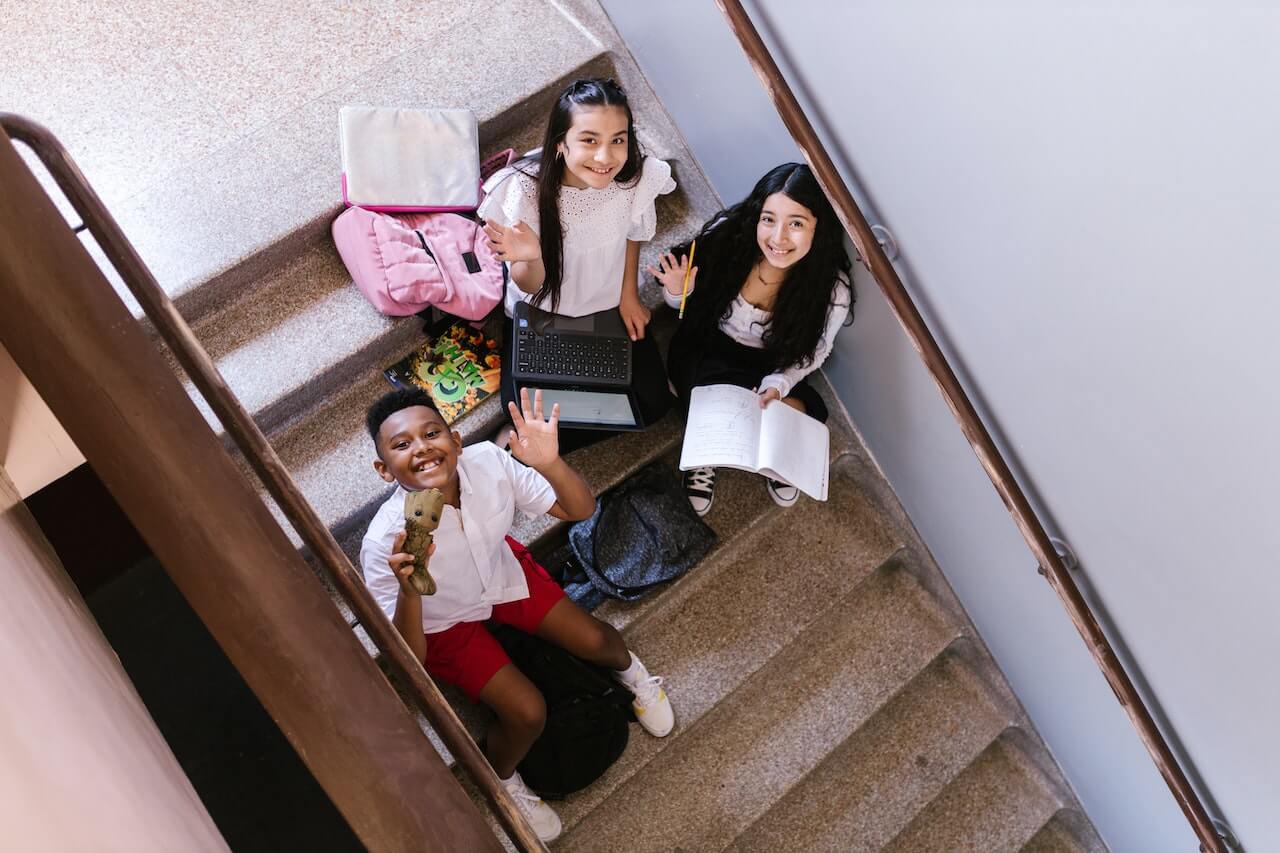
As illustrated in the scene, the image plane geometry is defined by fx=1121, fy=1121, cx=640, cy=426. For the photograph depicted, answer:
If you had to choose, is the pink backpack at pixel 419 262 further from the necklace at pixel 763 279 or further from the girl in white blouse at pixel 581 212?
the necklace at pixel 763 279

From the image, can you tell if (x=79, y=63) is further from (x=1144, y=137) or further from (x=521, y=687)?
(x=1144, y=137)

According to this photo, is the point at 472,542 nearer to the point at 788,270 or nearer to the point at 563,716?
the point at 563,716

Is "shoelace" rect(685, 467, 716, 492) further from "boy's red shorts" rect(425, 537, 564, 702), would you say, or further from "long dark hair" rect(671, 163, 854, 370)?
"boy's red shorts" rect(425, 537, 564, 702)

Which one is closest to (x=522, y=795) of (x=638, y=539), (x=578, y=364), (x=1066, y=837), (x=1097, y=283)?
(x=638, y=539)

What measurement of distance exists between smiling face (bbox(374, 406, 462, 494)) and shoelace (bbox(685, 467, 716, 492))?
39.8 inches

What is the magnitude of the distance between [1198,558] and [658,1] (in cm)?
217

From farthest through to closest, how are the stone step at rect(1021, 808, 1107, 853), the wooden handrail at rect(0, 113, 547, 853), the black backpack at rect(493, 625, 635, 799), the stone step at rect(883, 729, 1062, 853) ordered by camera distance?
the stone step at rect(1021, 808, 1107, 853) < the stone step at rect(883, 729, 1062, 853) < the black backpack at rect(493, 625, 635, 799) < the wooden handrail at rect(0, 113, 547, 853)

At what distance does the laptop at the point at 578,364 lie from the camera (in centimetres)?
311

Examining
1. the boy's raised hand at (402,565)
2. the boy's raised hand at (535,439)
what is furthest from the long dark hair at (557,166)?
the boy's raised hand at (402,565)

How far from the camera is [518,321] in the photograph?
3.12 m

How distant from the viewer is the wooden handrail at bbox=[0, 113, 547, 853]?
6.87 feet

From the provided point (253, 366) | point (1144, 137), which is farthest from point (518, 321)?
point (1144, 137)

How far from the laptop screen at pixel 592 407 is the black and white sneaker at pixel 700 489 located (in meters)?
0.39

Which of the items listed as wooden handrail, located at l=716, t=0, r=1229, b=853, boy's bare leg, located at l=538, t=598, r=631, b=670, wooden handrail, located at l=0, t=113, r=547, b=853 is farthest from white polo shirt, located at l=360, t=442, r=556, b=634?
wooden handrail, located at l=716, t=0, r=1229, b=853
